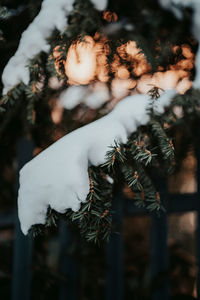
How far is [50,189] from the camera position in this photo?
73 centimetres

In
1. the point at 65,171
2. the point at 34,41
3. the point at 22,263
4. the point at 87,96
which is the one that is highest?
the point at 34,41

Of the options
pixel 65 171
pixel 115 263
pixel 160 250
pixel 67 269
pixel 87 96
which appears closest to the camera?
pixel 65 171

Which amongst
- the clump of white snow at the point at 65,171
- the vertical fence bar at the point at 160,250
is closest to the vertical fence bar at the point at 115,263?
the vertical fence bar at the point at 160,250

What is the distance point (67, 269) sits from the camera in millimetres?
1749

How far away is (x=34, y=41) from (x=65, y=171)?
0.49 meters

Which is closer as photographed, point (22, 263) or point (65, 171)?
point (65, 171)

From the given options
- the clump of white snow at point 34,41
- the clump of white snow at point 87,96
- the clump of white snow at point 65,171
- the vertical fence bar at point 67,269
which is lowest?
the vertical fence bar at point 67,269

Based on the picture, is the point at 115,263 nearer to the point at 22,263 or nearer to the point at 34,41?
the point at 22,263

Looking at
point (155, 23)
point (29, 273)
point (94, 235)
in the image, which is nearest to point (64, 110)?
point (155, 23)

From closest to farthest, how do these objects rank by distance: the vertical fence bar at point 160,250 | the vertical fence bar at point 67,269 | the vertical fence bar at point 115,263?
the vertical fence bar at point 160,250, the vertical fence bar at point 115,263, the vertical fence bar at point 67,269

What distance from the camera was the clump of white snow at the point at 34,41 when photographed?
0.95m

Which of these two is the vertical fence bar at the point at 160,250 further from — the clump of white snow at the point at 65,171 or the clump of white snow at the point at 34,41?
the clump of white snow at the point at 34,41

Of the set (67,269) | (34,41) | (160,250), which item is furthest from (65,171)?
(67,269)

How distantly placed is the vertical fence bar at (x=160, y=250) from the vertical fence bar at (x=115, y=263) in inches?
7.6
